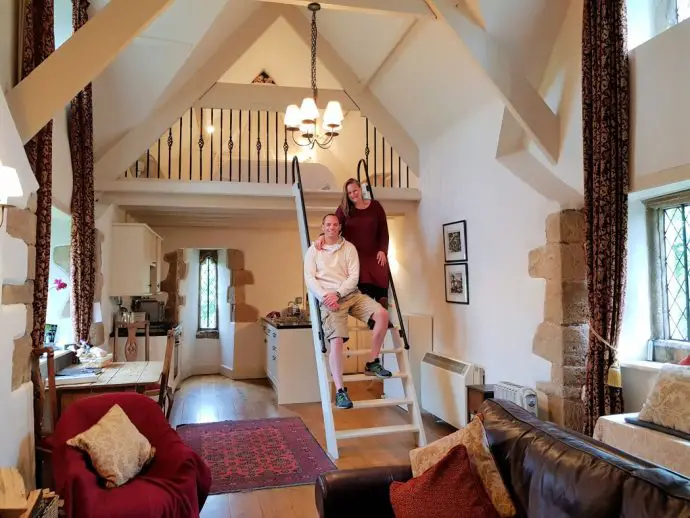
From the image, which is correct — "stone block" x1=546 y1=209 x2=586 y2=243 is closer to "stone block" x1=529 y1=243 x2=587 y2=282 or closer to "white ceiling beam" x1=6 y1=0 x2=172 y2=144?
"stone block" x1=529 y1=243 x2=587 y2=282

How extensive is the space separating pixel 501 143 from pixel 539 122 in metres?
0.44

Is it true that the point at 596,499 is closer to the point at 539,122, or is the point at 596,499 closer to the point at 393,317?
the point at 539,122

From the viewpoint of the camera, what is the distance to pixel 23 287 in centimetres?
264

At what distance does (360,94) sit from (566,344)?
3.80 meters

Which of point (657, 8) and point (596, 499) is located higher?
A: point (657, 8)

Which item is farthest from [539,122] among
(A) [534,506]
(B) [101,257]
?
(B) [101,257]

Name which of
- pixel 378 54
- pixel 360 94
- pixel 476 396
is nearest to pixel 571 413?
pixel 476 396

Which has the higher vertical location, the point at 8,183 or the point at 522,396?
the point at 8,183

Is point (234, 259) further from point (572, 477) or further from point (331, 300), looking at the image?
point (572, 477)

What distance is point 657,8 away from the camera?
318 cm

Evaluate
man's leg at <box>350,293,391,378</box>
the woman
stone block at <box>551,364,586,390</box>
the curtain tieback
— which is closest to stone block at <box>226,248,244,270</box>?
the woman

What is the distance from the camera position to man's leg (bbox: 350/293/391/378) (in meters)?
4.15

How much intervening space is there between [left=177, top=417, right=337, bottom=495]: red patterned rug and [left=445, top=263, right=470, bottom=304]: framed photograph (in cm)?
191

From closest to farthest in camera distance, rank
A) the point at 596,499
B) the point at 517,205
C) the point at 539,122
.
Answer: the point at 596,499, the point at 539,122, the point at 517,205
